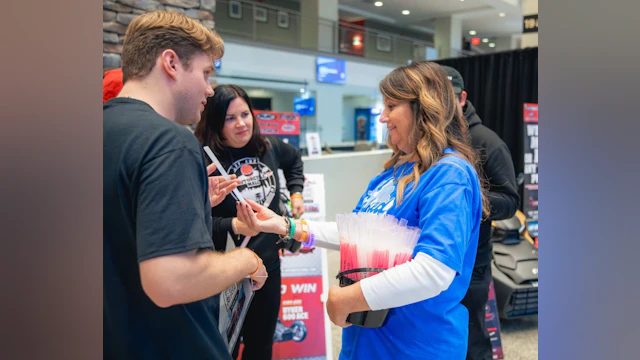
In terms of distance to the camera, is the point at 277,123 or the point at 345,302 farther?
the point at 277,123

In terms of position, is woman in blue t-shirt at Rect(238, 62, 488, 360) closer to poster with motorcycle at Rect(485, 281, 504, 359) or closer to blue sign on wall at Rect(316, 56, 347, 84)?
poster with motorcycle at Rect(485, 281, 504, 359)

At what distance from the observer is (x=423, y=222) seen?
1147 mm

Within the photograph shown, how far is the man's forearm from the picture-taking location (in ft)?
2.38

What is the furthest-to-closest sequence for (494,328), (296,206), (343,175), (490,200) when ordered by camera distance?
(343,175)
(494,328)
(296,206)
(490,200)

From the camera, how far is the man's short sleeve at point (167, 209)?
733 mm

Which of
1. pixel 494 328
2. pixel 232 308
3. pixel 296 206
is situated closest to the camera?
pixel 232 308

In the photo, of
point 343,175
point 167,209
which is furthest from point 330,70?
point 167,209

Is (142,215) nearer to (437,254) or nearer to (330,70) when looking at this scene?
(437,254)

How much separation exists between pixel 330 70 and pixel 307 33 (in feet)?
4.85

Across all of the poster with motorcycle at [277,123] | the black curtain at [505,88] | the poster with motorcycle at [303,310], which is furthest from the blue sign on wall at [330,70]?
the poster with motorcycle at [303,310]

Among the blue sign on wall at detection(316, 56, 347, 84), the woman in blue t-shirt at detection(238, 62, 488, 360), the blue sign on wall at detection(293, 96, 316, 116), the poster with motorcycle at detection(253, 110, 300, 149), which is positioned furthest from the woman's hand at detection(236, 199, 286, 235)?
the blue sign on wall at detection(293, 96, 316, 116)
